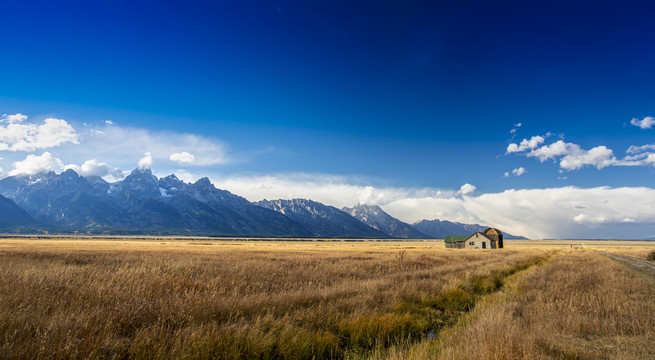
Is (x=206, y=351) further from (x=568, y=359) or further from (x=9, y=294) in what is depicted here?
Result: (x=568, y=359)

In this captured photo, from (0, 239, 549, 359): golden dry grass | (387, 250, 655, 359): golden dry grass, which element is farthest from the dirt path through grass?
(0, 239, 549, 359): golden dry grass

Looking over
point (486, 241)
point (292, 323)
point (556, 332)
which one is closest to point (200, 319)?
point (292, 323)

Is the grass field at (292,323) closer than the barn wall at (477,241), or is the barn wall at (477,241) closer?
the grass field at (292,323)

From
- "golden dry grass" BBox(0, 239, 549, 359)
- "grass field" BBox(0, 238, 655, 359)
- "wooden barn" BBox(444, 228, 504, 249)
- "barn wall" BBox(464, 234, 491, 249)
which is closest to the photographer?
"golden dry grass" BBox(0, 239, 549, 359)

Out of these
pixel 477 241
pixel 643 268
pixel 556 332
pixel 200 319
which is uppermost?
pixel 200 319

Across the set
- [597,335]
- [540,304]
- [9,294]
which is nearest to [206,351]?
[9,294]

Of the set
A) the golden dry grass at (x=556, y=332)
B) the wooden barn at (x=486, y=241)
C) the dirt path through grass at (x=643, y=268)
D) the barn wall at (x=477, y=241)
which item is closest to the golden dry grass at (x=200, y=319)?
the golden dry grass at (x=556, y=332)

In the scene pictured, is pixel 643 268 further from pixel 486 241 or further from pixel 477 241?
pixel 477 241

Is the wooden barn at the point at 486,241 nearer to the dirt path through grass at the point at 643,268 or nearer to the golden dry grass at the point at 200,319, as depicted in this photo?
the dirt path through grass at the point at 643,268

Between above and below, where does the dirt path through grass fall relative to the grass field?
below

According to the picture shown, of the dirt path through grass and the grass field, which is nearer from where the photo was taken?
the grass field

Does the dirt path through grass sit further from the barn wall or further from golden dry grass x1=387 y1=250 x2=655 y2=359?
the barn wall

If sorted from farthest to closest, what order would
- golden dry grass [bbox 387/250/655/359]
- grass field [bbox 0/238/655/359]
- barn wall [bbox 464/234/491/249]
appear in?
barn wall [bbox 464/234/491/249] < golden dry grass [bbox 387/250/655/359] < grass field [bbox 0/238/655/359]

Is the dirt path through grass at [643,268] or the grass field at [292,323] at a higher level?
the grass field at [292,323]
